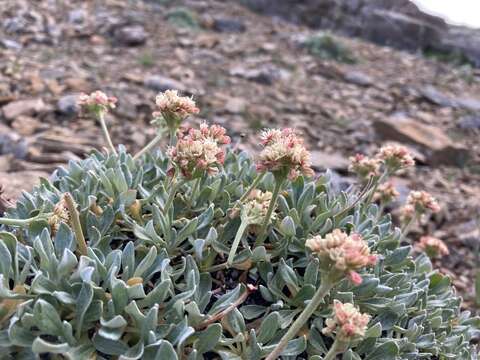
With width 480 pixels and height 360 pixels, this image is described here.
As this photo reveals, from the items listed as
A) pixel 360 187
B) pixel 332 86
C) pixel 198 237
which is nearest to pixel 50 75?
pixel 332 86

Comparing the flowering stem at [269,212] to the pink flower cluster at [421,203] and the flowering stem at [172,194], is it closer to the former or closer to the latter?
the flowering stem at [172,194]

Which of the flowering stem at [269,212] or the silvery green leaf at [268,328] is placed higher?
the flowering stem at [269,212]

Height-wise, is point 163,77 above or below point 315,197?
below

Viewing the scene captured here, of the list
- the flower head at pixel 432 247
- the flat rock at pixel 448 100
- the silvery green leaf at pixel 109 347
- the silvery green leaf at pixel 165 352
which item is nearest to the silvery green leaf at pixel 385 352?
the silvery green leaf at pixel 165 352

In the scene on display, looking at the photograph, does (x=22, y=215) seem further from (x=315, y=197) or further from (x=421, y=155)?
(x=421, y=155)

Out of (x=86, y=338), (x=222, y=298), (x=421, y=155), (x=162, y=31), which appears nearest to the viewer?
(x=86, y=338)

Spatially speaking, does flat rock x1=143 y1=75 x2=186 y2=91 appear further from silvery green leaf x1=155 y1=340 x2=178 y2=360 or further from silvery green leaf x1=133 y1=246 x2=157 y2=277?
silvery green leaf x1=155 y1=340 x2=178 y2=360
